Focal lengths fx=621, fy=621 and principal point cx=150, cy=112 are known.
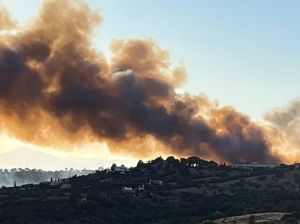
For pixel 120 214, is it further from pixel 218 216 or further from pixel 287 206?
pixel 287 206

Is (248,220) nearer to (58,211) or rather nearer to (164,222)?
(164,222)

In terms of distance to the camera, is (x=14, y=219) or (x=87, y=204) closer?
(x=14, y=219)

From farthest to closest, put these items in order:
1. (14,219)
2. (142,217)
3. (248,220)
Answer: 1. (142,217)
2. (14,219)
3. (248,220)

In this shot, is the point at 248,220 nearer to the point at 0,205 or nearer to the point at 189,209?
the point at 189,209

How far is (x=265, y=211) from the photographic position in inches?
7239

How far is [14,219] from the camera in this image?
173000 millimetres


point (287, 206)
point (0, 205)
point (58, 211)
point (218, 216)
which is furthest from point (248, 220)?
point (0, 205)

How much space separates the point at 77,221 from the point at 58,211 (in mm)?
9475

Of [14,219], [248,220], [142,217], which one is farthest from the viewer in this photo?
[142,217]

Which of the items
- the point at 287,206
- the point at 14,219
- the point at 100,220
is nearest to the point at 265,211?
the point at 287,206

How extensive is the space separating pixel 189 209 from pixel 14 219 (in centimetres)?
5538

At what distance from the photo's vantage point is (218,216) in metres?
181

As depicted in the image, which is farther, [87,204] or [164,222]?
[87,204]

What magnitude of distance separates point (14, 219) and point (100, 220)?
2463 cm
